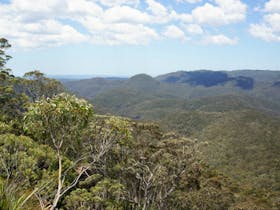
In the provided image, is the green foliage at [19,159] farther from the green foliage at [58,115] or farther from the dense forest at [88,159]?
the green foliage at [58,115]

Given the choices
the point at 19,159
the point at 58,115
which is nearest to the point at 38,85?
the point at 19,159

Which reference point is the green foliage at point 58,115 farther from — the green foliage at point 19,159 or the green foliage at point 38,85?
the green foliage at point 38,85

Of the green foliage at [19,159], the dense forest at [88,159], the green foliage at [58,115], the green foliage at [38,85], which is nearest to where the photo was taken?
the green foliage at [58,115]

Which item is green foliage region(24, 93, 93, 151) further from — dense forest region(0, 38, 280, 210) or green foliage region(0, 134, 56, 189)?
green foliage region(0, 134, 56, 189)

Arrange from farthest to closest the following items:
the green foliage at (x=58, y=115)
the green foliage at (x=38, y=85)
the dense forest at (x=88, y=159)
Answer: the green foliage at (x=38, y=85) < the dense forest at (x=88, y=159) < the green foliage at (x=58, y=115)

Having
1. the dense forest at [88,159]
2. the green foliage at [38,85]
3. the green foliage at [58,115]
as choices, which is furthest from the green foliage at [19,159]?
the green foliage at [38,85]

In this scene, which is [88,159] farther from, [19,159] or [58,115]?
[58,115]

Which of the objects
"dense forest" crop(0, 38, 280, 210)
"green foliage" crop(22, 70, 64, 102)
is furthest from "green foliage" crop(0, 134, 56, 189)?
"green foliage" crop(22, 70, 64, 102)

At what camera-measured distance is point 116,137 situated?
51.1 feet

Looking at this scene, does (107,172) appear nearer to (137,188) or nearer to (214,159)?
(137,188)

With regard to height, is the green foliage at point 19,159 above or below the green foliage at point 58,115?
below

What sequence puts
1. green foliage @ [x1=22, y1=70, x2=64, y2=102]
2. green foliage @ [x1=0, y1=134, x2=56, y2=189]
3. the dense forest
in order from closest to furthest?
1. the dense forest
2. green foliage @ [x1=0, y1=134, x2=56, y2=189]
3. green foliage @ [x1=22, y1=70, x2=64, y2=102]

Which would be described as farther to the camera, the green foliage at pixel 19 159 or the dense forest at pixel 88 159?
the green foliage at pixel 19 159

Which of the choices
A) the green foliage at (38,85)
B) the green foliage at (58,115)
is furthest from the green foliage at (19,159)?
the green foliage at (38,85)
